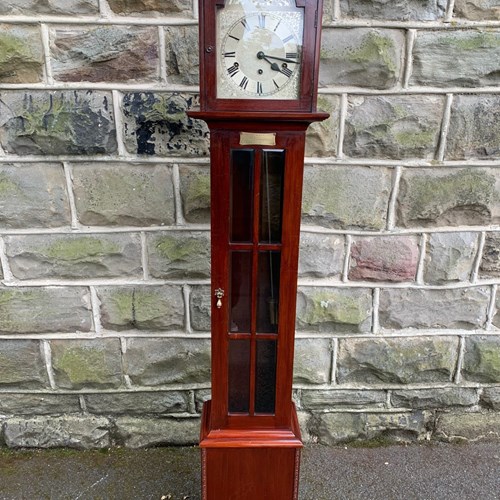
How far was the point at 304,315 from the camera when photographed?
6.36 feet

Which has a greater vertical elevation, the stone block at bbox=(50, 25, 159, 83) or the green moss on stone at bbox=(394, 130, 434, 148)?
the stone block at bbox=(50, 25, 159, 83)

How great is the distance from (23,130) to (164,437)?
4.63ft

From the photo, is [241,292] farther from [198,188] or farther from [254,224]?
[198,188]

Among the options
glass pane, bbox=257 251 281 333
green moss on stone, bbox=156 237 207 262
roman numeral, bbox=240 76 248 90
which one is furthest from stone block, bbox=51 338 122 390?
roman numeral, bbox=240 76 248 90

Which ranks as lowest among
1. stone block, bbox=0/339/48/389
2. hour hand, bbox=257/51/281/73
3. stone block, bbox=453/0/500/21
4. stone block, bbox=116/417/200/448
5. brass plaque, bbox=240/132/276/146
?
stone block, bbox=116/417/200/448

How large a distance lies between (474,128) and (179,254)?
125 centimetres

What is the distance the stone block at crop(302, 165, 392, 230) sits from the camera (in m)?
1.80

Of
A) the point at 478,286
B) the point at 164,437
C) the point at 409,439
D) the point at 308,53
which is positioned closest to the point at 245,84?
the point at 308,53

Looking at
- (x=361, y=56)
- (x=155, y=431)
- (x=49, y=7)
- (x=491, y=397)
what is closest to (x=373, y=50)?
(x=361, y=56)

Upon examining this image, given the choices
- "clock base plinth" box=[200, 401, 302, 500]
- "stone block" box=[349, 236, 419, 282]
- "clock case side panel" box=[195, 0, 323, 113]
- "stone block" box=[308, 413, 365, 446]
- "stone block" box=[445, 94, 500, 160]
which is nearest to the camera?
"clock case side panel" box=[195, 0, 323, 113]

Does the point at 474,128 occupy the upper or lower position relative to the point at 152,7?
lower

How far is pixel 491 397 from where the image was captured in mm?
2109

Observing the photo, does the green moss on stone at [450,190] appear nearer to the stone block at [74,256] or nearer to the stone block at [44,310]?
the stone block at [74,256]

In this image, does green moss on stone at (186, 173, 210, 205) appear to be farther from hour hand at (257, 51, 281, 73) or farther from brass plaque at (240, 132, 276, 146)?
hour hand at (257, 51, 281, 73)
